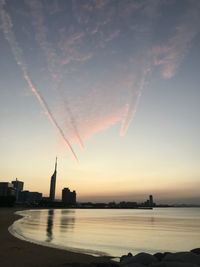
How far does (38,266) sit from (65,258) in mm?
3360

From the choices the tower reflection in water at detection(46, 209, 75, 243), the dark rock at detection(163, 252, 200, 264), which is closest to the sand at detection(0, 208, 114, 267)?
the dark rock at detection(163, 252, 200, 264)

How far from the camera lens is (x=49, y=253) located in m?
20.8

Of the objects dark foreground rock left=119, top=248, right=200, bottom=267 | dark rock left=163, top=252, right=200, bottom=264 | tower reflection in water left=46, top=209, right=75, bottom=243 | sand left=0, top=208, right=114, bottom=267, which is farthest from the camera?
tower reflection in water left=46, top=209, right=75, bottom=243

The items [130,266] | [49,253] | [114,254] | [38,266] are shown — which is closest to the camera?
[130,266]

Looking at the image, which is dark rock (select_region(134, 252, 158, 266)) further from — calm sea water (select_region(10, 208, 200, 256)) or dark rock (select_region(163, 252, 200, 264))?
calm sea water (select_region(10, 208, 200, 256))

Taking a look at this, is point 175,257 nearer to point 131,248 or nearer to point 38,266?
point 38,266

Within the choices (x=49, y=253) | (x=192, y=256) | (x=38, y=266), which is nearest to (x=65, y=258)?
(x=49, y=253)

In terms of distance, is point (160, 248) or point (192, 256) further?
point (160, 248)

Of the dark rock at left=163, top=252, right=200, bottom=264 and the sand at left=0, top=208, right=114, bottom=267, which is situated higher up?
the dark rock at left=163, top=252, right=200, bottom=264

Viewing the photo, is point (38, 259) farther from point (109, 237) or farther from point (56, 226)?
point (56, 226)

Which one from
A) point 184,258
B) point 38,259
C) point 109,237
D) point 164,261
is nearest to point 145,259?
point 164,261

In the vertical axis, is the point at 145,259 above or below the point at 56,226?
below

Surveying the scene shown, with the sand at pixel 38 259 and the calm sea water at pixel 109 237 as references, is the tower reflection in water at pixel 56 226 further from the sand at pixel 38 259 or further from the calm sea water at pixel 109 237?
the sand at pixel 38 259

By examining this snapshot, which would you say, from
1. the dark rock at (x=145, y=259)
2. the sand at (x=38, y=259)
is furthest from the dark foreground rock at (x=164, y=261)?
the sand at (x=38, y=259)
